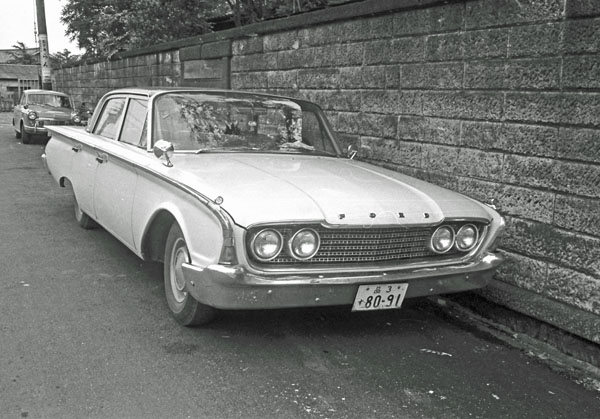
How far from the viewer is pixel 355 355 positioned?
3.92m

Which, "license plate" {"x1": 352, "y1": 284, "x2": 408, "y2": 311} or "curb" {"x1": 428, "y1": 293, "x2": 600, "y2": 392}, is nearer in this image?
"license plate" {"x1": 352, "y1": 284, "x2": 408, "y2": 311}

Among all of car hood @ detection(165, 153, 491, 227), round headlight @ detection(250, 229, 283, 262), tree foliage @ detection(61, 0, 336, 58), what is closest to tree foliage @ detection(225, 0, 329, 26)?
tree foliage @ detection(61, 0, 336, 58)

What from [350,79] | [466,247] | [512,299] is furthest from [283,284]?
[350,79]

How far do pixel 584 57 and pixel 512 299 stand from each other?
173 cm

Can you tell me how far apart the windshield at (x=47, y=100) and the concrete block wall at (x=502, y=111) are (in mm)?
11779

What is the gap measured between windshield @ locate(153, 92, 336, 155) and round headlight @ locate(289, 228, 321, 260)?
146 cm

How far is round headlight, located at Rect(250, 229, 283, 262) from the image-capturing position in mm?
3582

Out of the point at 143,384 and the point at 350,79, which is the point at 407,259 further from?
the point at 350,79

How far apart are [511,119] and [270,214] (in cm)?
238

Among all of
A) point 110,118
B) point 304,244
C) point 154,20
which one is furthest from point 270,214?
point 154,20

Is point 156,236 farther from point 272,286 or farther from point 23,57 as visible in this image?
point 23,57

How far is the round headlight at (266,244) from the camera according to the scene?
141 inches

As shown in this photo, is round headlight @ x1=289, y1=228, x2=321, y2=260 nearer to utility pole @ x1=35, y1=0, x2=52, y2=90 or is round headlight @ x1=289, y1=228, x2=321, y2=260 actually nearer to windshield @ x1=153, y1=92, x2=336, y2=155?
windshield @ x1=153, y1=92, x2=336, y2=155

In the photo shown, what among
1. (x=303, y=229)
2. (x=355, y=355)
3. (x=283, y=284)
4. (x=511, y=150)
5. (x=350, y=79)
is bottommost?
(x=355, y=355)
